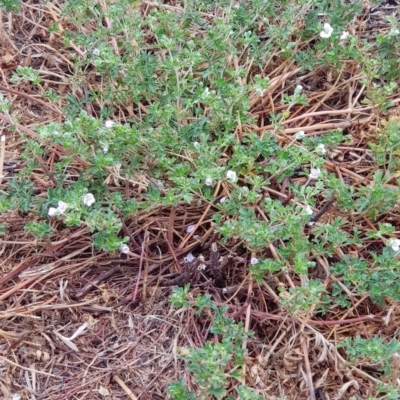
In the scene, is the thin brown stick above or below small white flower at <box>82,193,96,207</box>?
below

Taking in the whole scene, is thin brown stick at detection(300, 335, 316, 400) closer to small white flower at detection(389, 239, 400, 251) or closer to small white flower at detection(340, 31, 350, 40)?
small white flower at detection(389, 239, 400, 251)

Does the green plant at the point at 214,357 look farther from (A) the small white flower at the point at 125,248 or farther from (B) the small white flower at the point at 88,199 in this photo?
(B) the small white flower at the point at 88,199

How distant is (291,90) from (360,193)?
76 centimetres

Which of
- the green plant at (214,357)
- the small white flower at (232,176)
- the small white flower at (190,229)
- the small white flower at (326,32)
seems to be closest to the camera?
the green plant at (214,357)

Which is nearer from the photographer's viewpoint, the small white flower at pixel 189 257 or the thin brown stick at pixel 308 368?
the thin brown stick at pixel 308 368

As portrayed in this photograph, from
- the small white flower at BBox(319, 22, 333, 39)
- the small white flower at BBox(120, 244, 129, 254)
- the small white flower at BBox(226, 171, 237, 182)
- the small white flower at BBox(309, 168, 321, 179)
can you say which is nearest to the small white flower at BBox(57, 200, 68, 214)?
the small white flower at BBox(120, 244, 129, 254)

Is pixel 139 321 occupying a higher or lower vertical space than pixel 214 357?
lower

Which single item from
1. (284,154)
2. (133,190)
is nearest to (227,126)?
(284,154)

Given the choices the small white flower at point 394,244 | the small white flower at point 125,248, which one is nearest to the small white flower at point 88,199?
the small white flower at point 125,248

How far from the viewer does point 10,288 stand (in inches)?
90.0

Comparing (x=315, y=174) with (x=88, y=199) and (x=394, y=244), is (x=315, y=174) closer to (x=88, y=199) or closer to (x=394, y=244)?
(x=394, y=244)

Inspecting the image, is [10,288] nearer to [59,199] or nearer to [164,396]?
[59,199]

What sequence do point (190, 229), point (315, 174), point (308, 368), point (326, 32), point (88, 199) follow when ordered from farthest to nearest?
1. point (326, 32)
2. point (190, 229)
3. point (315, 174)
4. point (88, 199)
5. point (308, 368)


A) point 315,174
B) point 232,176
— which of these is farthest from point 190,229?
point 315,174
